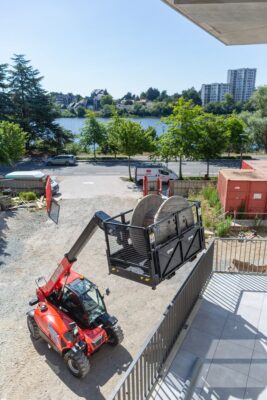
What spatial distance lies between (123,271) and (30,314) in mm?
4221

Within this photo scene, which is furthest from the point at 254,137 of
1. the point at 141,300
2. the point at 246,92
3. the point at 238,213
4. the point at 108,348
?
the point at 246,92

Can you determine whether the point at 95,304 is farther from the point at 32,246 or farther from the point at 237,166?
the point at 237,166

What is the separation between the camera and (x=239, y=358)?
5121mm

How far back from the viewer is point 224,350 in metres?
5.28

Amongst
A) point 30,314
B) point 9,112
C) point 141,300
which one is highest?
point 9,112

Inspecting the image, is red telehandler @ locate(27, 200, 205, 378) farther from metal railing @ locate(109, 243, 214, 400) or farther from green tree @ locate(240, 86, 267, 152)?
green tree @ locate(240, 86, 267, 152)

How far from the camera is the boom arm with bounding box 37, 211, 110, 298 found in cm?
542

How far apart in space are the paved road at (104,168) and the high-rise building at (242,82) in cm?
16835

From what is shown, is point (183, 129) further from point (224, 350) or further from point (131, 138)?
point (224, 350)

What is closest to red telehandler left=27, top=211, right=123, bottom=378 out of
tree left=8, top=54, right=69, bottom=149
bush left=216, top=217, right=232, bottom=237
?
bush left=216, top=217, right=232, bottom=237

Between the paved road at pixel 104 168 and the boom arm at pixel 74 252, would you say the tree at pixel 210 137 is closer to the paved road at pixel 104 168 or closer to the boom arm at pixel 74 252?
the paved road at pixel 104 168

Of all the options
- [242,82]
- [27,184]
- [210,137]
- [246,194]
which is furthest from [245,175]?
[242,82]

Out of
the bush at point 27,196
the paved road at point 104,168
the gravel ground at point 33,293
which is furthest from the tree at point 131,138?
the gravel ground at point 33,293

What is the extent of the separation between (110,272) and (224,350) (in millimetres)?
2474
